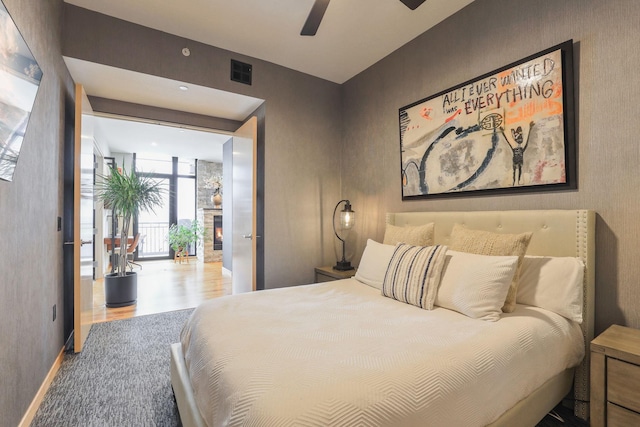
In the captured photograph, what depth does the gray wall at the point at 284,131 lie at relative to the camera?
2.65 m

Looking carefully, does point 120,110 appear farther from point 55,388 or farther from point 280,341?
point 280,341

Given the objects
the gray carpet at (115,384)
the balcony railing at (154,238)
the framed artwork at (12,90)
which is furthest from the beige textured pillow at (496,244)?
the balcony railing at (154,238)

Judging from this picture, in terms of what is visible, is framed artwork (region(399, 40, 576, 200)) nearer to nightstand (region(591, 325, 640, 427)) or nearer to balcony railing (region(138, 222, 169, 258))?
nightstand (region(591, 325, 640, 427))

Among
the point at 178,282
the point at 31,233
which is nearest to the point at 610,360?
the point at 31,233

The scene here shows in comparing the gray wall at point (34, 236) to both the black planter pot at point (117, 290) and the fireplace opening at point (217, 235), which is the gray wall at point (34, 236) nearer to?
the black planter pot at point (117, 290)

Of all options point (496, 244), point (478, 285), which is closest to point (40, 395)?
point (478, 285)

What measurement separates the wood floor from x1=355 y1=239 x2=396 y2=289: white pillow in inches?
98.2

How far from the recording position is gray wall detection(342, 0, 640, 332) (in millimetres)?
1614

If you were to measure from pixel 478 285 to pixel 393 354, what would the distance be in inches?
30.6

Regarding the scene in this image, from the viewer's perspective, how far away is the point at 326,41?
2.85 meters

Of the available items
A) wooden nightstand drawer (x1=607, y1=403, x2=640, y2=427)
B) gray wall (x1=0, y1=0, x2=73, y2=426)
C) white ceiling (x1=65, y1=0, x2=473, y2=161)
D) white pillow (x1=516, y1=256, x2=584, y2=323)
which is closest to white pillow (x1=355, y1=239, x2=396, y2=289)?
white pillow (x1=516, y1=256, x2=584, y2=323)

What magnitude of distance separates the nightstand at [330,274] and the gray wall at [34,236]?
2303 millimetres

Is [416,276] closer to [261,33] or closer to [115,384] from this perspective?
[115,384]

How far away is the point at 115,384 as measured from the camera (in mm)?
2037
